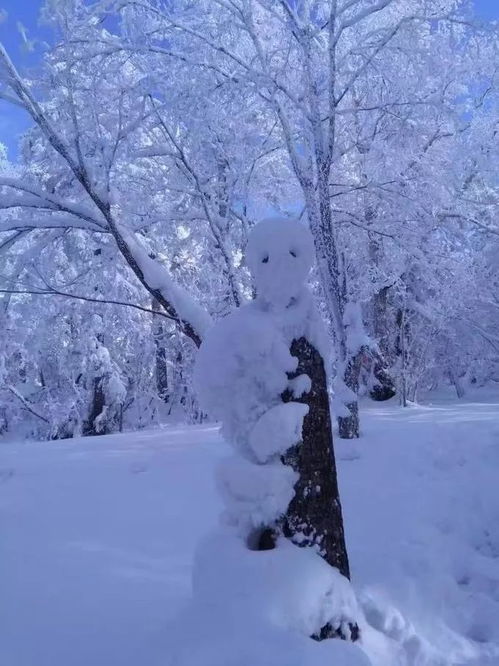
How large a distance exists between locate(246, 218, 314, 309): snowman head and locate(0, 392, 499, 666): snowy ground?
2.04m

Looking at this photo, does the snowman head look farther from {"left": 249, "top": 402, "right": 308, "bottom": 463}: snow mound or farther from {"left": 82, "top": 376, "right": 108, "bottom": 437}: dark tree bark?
{"left": 82, "top": 376, "right": 108, "bottom": 437}: dark tree bark

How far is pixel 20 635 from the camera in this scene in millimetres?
2846

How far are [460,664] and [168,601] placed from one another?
6.07 ft

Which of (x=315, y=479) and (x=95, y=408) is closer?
(x=315, y=479)

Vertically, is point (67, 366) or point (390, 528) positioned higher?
point (67, 366)

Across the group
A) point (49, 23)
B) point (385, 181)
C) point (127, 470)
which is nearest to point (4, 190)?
point (49, 23)

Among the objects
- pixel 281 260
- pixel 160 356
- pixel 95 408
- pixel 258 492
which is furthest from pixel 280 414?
pixel 160 356

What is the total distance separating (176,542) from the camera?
421cm

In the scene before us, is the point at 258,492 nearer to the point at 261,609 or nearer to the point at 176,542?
the point at 261,609

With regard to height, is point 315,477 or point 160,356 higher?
point 160,356

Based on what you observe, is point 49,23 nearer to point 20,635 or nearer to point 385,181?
point 385,181

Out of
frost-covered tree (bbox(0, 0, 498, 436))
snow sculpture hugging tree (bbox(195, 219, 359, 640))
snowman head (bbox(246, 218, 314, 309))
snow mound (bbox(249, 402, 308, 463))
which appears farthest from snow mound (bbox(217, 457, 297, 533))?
frost-covered tree (bbox(0, 0, 498, 436))

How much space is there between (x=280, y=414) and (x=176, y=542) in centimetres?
193

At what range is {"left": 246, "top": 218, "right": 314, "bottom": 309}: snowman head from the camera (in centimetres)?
325
